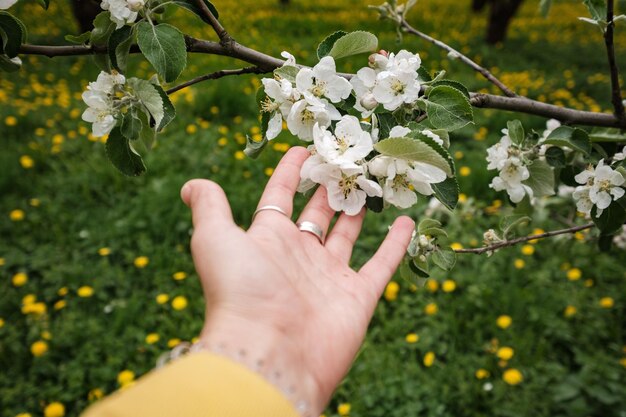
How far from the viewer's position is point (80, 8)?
5914 millimetres

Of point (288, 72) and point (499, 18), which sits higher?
point (288, 72)

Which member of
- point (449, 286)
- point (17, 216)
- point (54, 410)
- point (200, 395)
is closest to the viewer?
point (200, 395)

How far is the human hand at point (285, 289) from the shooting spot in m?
0.92

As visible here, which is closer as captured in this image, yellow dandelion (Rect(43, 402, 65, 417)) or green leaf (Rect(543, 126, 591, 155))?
green leaf (Rect(543, 126, 591, 155))

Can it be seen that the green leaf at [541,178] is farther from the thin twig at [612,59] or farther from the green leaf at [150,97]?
the green leaf at [150,97]

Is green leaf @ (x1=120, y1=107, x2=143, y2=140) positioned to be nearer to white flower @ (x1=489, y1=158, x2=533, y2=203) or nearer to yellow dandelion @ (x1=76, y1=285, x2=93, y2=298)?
white flower @ (x1=489, y1=158, x2=533, y2=203)

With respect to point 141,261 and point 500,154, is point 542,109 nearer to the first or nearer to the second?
point 500,154

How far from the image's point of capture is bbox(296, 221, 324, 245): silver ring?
1.24 meters

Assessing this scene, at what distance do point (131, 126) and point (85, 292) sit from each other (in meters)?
1.64

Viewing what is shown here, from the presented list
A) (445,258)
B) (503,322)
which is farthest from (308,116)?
(503,322)

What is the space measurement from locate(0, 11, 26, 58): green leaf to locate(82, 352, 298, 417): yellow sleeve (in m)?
0.70

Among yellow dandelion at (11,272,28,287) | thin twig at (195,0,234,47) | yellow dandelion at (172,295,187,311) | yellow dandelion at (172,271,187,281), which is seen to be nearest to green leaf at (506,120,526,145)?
thin twig at (195,0,234,47)

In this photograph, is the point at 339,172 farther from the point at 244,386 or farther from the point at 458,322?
the point at 458,322

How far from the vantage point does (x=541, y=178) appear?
4.18ft
